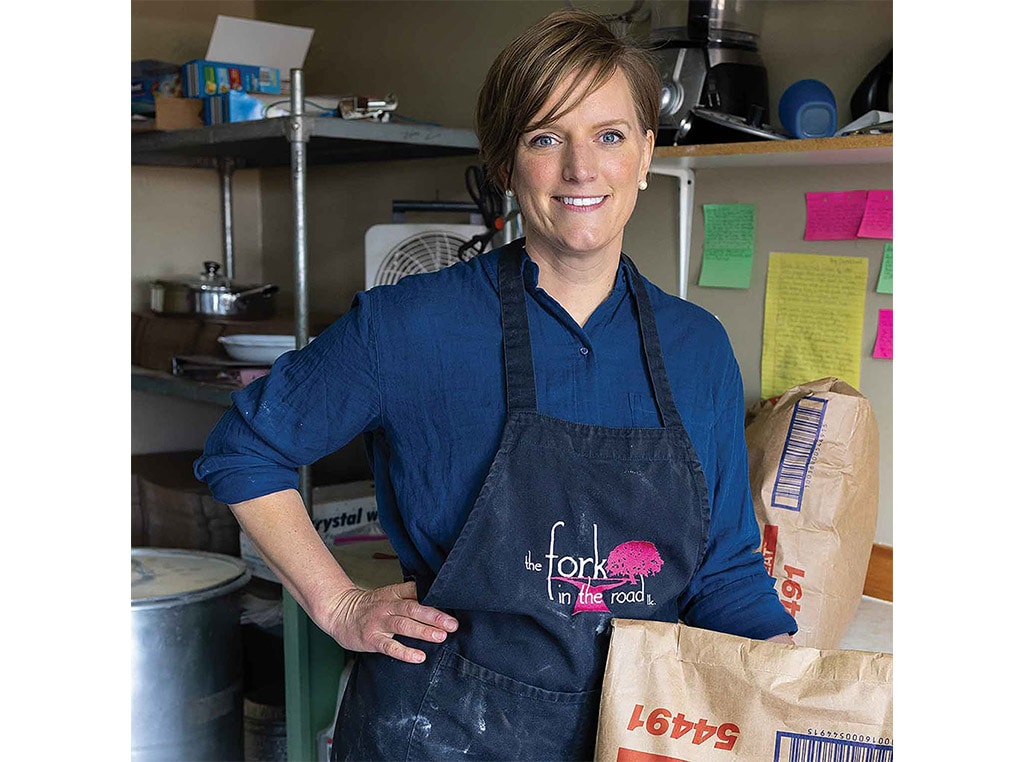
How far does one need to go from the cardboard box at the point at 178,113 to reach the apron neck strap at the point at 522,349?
1365mm

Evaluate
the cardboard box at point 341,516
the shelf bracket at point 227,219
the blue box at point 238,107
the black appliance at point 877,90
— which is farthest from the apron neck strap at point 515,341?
the shelf bracket at point 227,219

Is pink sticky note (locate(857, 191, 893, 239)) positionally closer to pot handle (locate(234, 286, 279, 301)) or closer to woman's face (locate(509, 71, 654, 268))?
woman's face (locate(509, 71, 654, 268))

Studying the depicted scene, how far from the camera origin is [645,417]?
1.25 metres

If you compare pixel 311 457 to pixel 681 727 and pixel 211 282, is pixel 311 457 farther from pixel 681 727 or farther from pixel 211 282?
pixel 211 282

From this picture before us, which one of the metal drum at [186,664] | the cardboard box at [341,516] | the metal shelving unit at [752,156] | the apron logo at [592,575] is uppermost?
the metal shelving unit at [752,156]

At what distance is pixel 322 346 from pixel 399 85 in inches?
64.8

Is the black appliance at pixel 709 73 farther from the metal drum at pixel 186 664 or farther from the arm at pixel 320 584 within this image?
the metal drum at pixel 186 664

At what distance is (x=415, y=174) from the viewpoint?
2723mm

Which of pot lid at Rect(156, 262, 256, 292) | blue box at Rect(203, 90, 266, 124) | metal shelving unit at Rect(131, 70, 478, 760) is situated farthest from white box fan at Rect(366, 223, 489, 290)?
pot lid at Rect(156, 262, 256, 292)

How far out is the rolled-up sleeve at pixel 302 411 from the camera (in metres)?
1.25

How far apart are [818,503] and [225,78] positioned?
1.54 m
